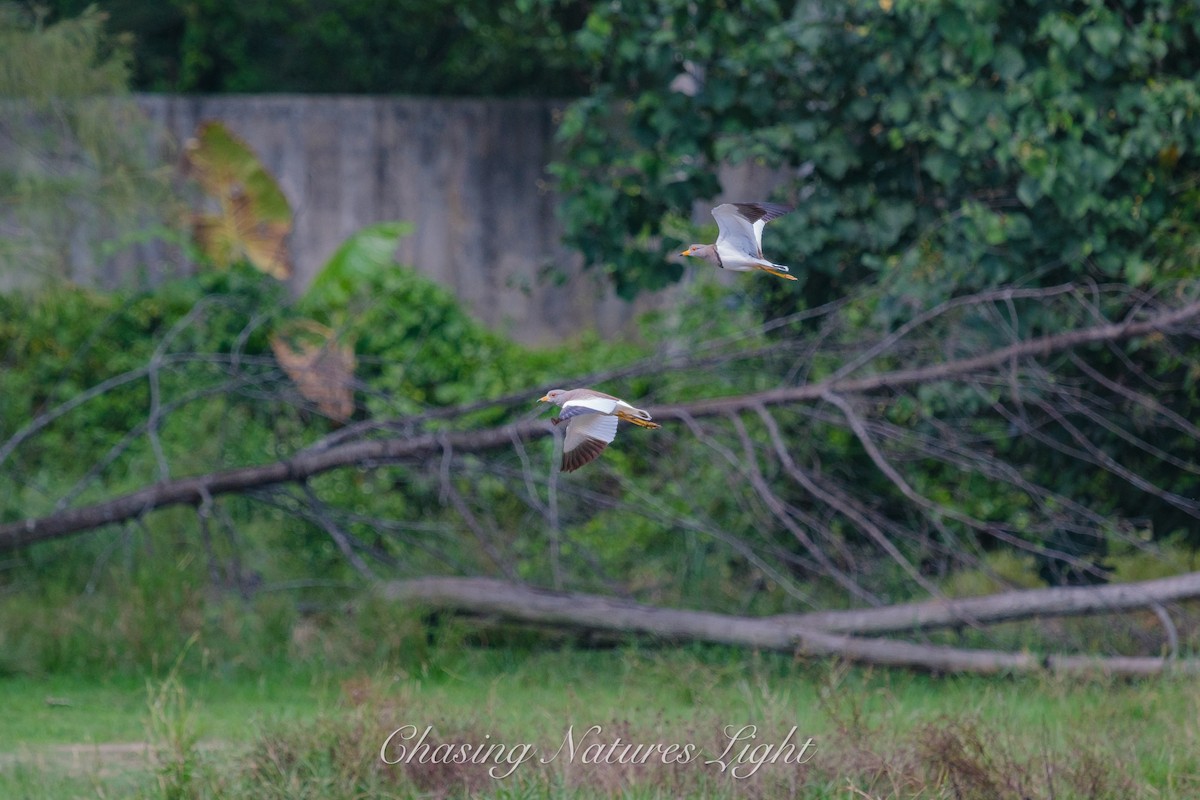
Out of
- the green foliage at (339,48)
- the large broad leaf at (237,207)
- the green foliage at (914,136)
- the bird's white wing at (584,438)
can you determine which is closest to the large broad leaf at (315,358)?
the large broad leaf at (237,207)

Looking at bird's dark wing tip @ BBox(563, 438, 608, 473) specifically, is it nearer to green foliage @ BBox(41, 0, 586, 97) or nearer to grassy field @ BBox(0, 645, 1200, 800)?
grassy field @ BBox(0, 645, 1200, 800)

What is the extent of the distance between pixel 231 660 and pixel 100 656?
0.73 m

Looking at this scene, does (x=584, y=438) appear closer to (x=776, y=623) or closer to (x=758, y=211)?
(x=758, y=211)

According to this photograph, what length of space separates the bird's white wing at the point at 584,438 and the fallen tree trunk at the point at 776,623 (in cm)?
309

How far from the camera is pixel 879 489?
9.40 m

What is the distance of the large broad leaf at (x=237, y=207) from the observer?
12570 millimetres

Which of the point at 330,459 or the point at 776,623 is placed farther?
the point at 330,459

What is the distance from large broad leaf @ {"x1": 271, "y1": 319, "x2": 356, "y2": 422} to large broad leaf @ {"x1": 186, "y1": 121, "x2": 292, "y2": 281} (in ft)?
4.32

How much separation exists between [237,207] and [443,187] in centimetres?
203

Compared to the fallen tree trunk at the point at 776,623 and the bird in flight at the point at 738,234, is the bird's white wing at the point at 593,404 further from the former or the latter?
the fallen tree trunk at the point at 776,623

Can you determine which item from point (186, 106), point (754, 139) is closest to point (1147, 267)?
point (754, 139)

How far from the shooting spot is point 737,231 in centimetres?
439

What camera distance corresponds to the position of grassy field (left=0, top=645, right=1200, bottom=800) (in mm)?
5246

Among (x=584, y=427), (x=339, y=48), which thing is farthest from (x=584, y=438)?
(x=339, y=48)
